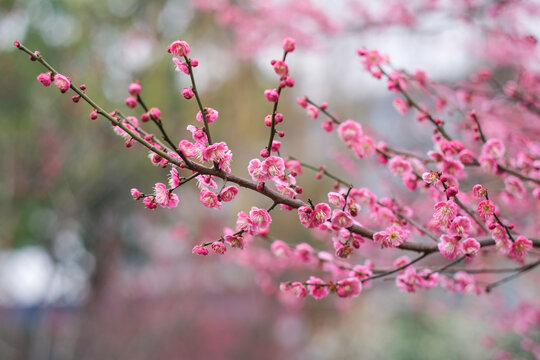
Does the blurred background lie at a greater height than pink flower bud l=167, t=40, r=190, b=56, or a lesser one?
greater

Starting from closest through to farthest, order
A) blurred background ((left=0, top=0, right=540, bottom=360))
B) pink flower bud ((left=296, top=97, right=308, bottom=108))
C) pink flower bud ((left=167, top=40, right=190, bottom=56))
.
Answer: pink flower bud ((left=167, top=40, right=190, bottom=56)) < pink flower bud ((left=296, top=97, right=308, bottom=108)) < blurred background ((left=0, top=0, right=540, bottom=360))

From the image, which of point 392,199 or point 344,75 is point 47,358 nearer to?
point 392,199

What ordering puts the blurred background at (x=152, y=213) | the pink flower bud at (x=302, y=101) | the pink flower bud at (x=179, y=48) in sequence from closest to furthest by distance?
the pink flower bud at (x=179, y=48) → the pink flower bud at (x=302, y=101) → the blurred background at (x=152, y=213)

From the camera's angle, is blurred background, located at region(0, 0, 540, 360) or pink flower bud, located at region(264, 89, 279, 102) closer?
pink flower bud, located at region(264, 89, 279, 102)

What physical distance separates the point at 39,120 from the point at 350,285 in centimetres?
435

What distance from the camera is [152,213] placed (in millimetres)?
6367

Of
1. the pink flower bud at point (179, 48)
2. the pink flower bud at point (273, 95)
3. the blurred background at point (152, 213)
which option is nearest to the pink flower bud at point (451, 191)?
the pink flower bud at point (273, 95)

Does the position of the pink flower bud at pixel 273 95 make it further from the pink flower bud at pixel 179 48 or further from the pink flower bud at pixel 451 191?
the pink flower bud at pixel 451 191

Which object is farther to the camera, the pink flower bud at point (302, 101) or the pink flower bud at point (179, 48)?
the pink flower bud at point (302, 101)

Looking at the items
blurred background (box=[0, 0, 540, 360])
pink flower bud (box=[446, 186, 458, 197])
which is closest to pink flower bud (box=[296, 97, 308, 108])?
pink flower bud (box=[446, 186, 458, 197])

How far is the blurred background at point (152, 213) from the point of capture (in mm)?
4383

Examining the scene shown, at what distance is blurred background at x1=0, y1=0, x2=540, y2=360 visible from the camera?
4.38 metres

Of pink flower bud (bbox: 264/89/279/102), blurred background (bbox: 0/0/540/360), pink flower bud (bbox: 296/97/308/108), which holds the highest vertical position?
blurred background (bbox: 0/0/540/360)

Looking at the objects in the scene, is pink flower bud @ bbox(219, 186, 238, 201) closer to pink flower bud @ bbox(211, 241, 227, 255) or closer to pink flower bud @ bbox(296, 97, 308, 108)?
pink flower bud @ bbox(211, 241, 227, 255)
